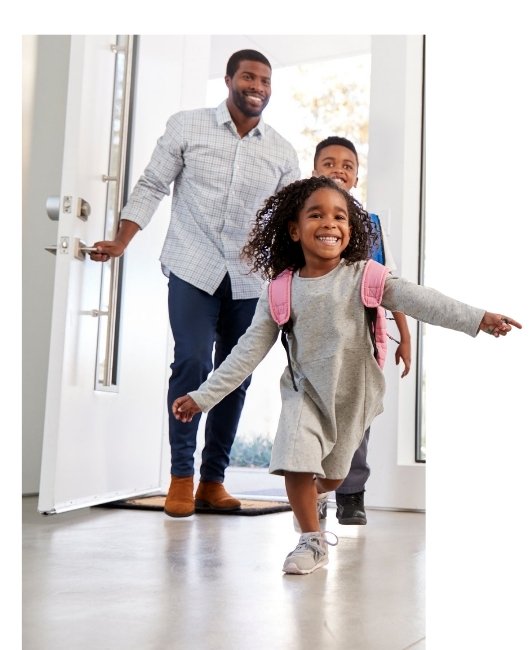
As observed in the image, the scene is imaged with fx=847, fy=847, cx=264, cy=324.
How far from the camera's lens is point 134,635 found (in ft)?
3.62

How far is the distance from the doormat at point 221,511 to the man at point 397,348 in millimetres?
211

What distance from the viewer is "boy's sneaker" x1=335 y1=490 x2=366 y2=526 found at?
2375 mm

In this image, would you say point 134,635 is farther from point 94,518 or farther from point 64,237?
point 64,237

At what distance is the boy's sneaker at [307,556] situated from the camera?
5.27 ft

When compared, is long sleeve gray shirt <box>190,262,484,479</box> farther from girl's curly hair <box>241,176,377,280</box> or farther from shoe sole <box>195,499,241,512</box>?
shoe sole <box>195,499,241,512</box>

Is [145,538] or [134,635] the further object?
[145,538]

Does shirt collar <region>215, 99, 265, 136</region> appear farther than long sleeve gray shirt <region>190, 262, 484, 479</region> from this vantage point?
Yes

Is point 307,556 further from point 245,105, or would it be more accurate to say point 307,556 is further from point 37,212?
point 37,212

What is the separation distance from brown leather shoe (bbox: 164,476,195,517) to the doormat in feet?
0.40

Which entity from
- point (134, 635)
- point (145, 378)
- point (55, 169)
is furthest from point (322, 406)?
point (55, 169)

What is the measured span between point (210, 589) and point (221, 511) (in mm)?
1191

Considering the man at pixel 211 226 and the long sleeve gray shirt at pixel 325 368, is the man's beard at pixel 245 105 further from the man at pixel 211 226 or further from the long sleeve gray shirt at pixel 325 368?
the long sleeve gray shirt at pixel 325 368

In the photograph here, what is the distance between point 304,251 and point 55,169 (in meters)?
1.83
